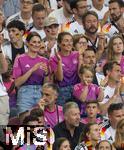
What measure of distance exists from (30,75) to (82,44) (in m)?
1.33

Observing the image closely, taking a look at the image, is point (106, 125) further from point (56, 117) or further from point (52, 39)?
point (52, 39)

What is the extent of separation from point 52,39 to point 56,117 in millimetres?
1657

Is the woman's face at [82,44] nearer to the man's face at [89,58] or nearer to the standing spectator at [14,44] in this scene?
the man's face at [89,58]

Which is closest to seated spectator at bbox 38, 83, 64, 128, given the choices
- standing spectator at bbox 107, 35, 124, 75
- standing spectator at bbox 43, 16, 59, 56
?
standing spectator at bbox 43, 16, 59, 56

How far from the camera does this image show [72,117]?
1223cm

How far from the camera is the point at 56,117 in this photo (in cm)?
1242

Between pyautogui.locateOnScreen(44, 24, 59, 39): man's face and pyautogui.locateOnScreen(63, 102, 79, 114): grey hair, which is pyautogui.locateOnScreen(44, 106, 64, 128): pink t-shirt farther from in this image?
pyautogui.locateOnScreen(44, 24, 59, 39): man's face

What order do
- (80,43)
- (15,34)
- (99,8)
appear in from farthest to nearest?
(99,8)
(80,43)
(15,34)

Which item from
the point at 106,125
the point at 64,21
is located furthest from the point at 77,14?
the point at 106,125

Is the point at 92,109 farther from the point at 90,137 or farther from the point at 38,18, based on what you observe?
the point at 38,18

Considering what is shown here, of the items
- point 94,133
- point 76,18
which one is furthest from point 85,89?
point 76,18

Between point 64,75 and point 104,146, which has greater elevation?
point 64,75

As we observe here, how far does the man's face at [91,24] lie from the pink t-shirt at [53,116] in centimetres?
200

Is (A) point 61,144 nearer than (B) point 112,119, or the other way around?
(A) point 61,144
